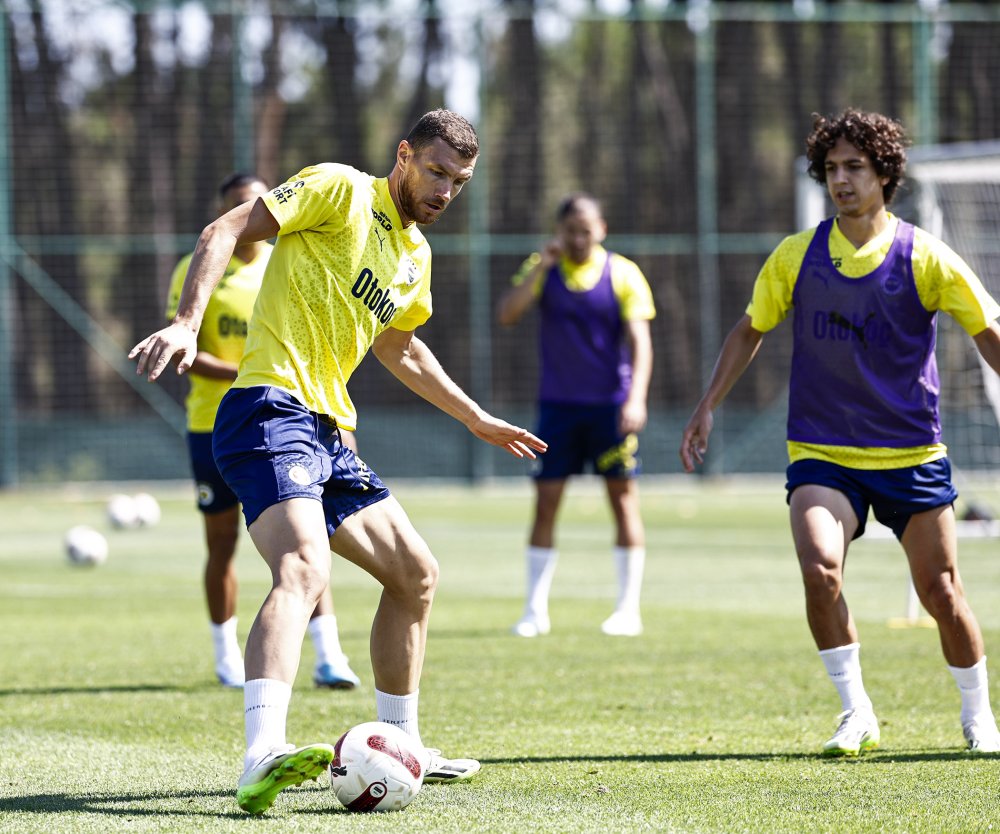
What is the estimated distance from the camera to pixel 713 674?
8156mm

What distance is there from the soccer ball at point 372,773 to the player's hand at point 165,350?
4.07ft

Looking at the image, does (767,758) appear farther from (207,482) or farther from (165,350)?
(207,482)

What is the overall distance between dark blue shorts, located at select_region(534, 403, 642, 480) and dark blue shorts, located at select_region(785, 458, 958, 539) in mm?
3867

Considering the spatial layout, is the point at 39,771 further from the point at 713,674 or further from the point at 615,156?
the point at 615,156

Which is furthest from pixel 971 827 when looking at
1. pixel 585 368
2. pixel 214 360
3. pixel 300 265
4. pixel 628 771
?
pixel 585 368

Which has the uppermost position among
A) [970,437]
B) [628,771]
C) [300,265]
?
[300,265]

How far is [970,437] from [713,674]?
15.9 meters

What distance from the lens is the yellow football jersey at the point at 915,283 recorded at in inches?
238

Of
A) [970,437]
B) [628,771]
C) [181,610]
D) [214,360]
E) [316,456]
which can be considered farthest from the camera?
[970,437]

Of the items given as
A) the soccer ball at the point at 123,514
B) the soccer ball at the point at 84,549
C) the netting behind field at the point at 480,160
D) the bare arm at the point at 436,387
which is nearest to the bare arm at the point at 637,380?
the bare arm at the point at 436,387

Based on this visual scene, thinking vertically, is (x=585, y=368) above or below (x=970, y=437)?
above

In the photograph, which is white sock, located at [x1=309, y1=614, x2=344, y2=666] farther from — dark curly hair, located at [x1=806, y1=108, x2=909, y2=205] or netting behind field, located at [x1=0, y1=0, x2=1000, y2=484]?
netting behind field, located at [x1=0, y1=0, x2=1000, y2=484]

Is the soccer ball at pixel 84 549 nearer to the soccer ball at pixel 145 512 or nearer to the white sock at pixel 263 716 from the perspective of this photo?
the soccer ball at pixel 145 512

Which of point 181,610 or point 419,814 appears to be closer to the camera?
point 419,814
